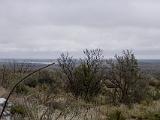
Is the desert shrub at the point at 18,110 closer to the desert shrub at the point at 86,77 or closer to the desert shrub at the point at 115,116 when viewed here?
the desert shrub at the point at 115,116

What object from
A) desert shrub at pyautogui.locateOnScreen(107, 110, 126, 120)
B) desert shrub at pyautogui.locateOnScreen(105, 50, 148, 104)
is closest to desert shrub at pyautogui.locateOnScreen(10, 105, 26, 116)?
desert shrub at pyautogui.locateOnScreen(107, 110, 126, 120)

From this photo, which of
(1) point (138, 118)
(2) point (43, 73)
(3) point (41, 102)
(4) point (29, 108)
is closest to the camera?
(4) point (29, 108)

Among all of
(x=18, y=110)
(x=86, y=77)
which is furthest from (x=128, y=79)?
(x=18, y=110)

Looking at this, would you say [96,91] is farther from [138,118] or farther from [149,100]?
[138,118]

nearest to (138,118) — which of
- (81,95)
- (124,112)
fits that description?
(124,112)

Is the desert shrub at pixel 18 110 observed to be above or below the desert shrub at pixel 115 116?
above

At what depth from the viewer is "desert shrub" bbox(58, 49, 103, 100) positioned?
1900 cm

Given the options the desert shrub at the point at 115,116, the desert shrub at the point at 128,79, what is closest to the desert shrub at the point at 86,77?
the desert shrub at the point at 128,79

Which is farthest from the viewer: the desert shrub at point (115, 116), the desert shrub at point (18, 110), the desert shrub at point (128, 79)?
the desert shrub at point (128, 79)

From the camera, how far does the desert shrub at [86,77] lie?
19.0 metres

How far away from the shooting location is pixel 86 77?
62.3 feet

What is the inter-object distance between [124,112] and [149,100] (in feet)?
12.7

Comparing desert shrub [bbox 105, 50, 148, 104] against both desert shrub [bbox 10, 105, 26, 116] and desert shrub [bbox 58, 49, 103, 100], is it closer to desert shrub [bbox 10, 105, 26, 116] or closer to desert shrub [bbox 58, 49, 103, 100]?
desert shrub [bbox 58, 49, 103, 100]

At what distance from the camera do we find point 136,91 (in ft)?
60.8
